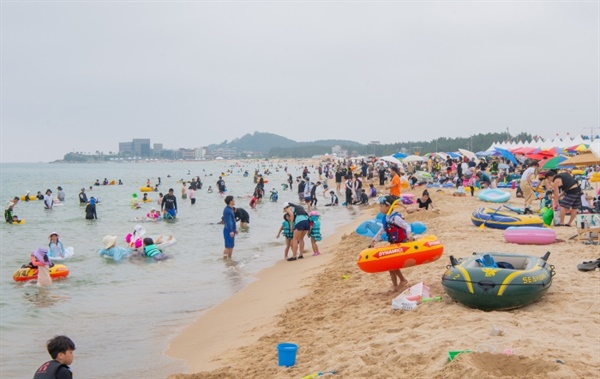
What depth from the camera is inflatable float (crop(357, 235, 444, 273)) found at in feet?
23.3

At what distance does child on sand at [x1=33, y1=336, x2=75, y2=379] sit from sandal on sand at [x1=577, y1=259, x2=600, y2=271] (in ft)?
21.4

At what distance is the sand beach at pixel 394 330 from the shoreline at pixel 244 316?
0.02 meters

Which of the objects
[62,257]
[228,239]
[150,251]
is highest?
[228,239]

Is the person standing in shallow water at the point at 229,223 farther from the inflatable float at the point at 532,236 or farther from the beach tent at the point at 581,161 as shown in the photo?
the beach tent at the point at 581,161

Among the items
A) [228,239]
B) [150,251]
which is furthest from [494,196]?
[150,251]

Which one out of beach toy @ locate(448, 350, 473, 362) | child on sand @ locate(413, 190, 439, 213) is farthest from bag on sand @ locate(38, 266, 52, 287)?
child on sand @ locate(413, 190, 439, 213)

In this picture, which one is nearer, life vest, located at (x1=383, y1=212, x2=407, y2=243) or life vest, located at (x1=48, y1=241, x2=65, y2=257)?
life vest, located at (x1=383, y1=212, x2=407, y2=243)

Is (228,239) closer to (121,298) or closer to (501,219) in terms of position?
(121,298)

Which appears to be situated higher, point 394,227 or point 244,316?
point 394,227

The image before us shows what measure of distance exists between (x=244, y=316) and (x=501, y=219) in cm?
639

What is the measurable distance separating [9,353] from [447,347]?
605 cm

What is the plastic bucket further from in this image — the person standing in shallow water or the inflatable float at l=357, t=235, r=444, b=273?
the person standing in shallow water

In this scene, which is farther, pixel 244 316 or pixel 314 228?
pixel 314 228

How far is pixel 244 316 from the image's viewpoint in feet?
28.3
